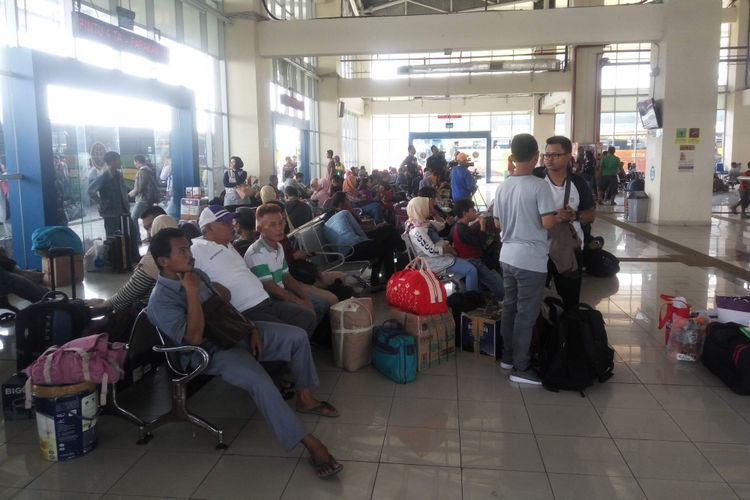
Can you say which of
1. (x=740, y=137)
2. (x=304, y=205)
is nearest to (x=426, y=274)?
(x=304, y=205)

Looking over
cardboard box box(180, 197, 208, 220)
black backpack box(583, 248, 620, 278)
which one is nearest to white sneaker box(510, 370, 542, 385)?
black backpack box(583, 248, 620, 278)

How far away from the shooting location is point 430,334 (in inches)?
165

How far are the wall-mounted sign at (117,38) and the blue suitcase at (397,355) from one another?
20.7 ft

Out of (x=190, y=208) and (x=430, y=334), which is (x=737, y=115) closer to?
(x=190, y=208)

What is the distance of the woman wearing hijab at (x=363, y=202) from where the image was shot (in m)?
9.04

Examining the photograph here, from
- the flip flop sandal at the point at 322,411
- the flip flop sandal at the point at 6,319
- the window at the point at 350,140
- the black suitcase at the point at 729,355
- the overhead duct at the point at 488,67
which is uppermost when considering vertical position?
the overhead duct at the point at 488,67

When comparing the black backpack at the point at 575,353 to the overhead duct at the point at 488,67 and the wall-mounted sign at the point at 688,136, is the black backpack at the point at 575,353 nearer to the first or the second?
the wall-mounted sign at the point at 688,136

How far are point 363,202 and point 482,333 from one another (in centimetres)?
625

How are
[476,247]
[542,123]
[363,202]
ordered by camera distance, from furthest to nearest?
1. [542,123]
2. [363,202]
3. [476,247]

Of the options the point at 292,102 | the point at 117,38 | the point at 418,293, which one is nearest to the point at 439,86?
the point at 292,102

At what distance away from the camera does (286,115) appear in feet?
53.9

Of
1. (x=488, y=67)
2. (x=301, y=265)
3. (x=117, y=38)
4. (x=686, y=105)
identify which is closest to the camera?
(x=301, y=265)

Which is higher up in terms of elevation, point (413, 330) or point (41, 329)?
point (41, 329)

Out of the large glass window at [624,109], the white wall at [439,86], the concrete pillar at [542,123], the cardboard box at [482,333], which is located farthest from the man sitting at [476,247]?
the large glass window at [624,109]
